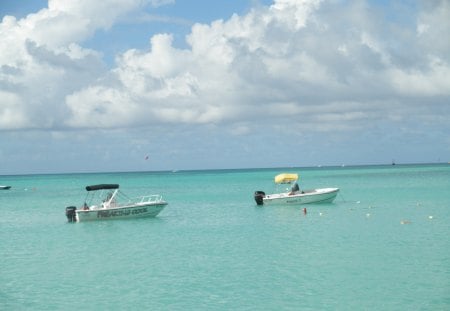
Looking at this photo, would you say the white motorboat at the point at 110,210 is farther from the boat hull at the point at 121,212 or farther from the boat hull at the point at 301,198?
the boat hull at the point at 301,198

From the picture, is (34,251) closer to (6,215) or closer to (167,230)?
(167,230)

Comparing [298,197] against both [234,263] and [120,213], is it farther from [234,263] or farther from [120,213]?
[234,263]

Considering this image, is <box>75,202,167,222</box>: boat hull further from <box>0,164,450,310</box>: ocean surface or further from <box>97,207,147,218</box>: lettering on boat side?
<box>0,164,450,310</box>: ocean surface

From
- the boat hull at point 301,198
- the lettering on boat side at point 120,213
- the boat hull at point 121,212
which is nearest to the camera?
the boat hull at point 121,212

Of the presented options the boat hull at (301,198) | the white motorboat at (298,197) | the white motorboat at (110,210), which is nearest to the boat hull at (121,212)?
the white motorboat at (110,210)

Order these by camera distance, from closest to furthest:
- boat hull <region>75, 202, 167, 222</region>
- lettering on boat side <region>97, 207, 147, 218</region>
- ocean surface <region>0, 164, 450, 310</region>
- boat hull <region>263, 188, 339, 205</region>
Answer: ocean surface <region>0, 164, 450, 310</region>, boat hull <region>75, 202, 167, 222</region>, lettering on boat side <region>97, 207, 147, 218</region>, boat hull <region>263, 188, 339, 205</region>

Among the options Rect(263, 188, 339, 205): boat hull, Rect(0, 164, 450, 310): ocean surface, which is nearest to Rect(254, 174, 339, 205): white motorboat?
Rect(263, 188, 339, 205): boat hull

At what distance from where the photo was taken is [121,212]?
42.4m

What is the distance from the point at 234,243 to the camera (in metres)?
30.7

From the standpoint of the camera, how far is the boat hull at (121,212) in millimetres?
41688

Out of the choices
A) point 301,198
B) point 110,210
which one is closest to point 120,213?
point 110,210

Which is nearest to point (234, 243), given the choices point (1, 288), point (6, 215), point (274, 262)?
point (274, 262)

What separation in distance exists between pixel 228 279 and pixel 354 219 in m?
19.9

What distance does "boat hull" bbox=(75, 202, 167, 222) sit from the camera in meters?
41.7
